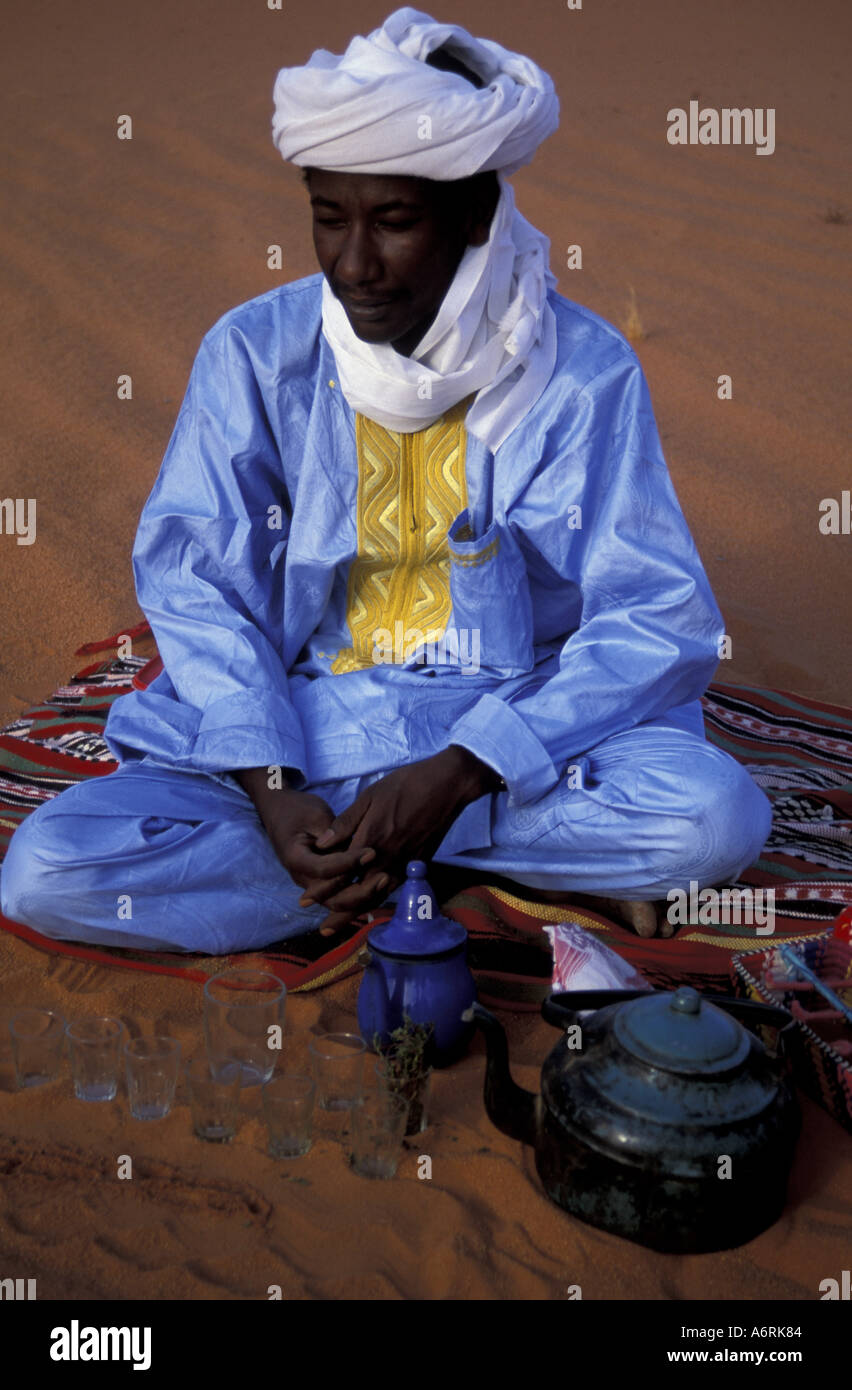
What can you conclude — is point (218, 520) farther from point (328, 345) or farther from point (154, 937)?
point (154, 937)

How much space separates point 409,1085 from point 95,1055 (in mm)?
671

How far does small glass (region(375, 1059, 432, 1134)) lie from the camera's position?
117 inches

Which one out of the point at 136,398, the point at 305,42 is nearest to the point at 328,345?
the point at 136,398

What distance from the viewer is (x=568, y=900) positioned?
3836 millimetres

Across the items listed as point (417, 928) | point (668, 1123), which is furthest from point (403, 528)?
point (668, 1123)

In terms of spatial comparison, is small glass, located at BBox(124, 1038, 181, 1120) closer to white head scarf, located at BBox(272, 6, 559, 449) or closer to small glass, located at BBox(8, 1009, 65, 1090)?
small glass, located at BBox(8, 1009, 65, 1090)

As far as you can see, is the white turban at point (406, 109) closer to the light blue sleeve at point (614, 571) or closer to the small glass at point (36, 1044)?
the light blue sleeve at point (614, 571)

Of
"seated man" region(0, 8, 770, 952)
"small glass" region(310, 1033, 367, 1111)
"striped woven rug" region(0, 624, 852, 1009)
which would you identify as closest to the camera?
"small glass" region(310, 1033, 367, 1111)

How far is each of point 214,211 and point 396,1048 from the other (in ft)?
28.3

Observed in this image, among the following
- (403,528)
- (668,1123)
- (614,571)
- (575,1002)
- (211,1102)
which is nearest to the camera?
(668,1123)

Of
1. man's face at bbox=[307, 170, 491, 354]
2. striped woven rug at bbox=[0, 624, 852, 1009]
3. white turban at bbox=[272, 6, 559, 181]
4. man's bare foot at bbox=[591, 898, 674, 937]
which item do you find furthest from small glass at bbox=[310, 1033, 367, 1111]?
white turban at bbox=[272, 6, 559, 181]

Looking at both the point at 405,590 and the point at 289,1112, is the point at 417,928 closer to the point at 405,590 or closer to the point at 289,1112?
the point at 289,1112

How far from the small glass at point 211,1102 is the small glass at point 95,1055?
182mm

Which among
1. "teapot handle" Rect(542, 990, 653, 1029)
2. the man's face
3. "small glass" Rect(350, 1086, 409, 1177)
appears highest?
the man's face
